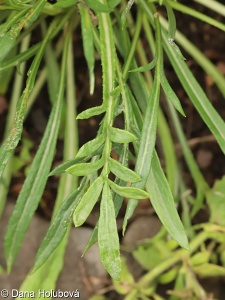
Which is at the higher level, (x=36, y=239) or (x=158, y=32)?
(x=158, y=32)

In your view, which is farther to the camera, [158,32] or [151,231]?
[151,231]

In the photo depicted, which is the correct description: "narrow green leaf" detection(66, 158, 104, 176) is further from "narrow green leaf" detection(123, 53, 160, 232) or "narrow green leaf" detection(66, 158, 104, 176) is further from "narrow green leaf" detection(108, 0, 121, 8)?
"narrow green leaf" detection(108, 0, 121, 8)

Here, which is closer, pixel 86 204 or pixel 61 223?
pixel 86 204

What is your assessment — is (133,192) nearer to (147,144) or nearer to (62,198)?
(147,144)

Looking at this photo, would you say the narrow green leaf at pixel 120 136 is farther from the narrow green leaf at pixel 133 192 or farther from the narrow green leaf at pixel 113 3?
the narrow green leaf at pixel 113 3

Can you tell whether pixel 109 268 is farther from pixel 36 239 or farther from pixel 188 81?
pixel 36 239

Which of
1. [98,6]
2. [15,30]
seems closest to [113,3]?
[98,6]

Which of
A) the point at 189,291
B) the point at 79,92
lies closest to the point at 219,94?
the point at 79,92
